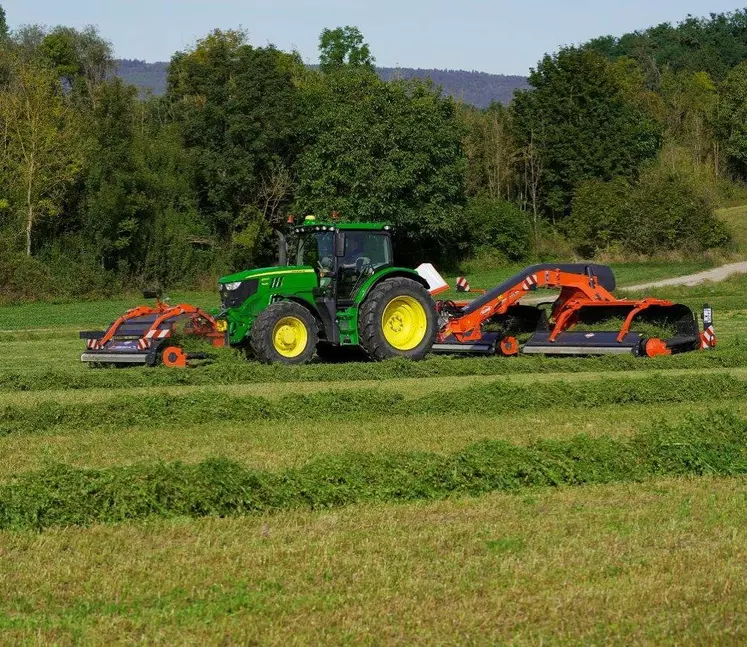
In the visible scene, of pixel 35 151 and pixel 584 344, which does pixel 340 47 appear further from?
pixel 584 344

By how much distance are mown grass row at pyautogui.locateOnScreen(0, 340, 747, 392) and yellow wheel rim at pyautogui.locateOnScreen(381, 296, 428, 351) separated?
0.76 metres

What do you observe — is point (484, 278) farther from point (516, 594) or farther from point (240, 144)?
point (516, 594)

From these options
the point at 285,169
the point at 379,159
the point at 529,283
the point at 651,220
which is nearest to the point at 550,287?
the point at 529,283

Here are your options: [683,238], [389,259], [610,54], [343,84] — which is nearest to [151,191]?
[343,84]

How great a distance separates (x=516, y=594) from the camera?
631cm

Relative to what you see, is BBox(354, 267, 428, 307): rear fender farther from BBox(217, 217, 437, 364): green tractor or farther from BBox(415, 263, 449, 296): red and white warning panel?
BBox(415, 263, 449, 296): red and white warning panel

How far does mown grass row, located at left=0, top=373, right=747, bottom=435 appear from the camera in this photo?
12.5m

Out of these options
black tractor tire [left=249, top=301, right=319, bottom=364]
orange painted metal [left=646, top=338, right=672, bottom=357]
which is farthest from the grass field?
black tractor tire [left=249, top=301, right=319, bottom=364]

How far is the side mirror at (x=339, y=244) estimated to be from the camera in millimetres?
17859

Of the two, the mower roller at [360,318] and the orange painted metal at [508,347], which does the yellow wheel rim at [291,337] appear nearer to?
the mower roller at [360,318]

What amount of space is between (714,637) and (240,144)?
138 feet

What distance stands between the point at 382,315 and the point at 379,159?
2733cm

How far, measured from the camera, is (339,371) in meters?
16.7

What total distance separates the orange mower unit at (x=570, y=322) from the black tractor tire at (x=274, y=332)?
7.20 ft
